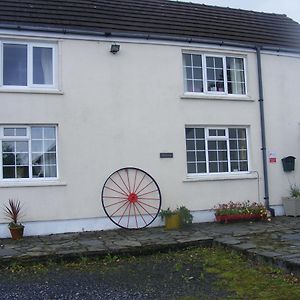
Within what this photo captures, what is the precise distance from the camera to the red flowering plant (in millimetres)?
11820

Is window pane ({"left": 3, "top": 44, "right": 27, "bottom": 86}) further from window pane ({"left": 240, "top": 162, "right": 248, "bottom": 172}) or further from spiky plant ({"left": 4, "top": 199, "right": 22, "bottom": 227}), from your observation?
window pane ({"left": 240, "top": 162, "right": 248, "bottom": 172})

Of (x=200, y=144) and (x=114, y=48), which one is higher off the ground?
(x=114, y=48)

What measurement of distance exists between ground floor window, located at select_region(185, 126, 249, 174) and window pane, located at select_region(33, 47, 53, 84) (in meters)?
4.18

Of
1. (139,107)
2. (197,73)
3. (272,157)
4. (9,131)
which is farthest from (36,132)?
(272,157)

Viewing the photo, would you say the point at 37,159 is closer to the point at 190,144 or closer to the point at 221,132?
the point at 190,144

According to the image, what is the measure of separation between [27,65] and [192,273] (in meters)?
6.96

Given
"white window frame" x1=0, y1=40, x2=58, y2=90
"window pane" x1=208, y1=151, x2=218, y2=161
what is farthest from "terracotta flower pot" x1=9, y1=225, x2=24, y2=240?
"window pane" x1=208, y1=151, x2=218, y2=161

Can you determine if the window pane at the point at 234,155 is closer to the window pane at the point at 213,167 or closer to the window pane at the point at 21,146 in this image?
the window pane at the point at 213,167

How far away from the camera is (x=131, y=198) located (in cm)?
1129

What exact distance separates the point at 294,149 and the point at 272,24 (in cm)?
470

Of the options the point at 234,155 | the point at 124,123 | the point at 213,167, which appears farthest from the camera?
the point at 234,155

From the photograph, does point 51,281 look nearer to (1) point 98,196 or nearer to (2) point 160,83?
(1) point 98,196

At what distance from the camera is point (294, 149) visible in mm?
13438

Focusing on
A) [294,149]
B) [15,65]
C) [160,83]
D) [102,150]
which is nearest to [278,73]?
[294,149]
